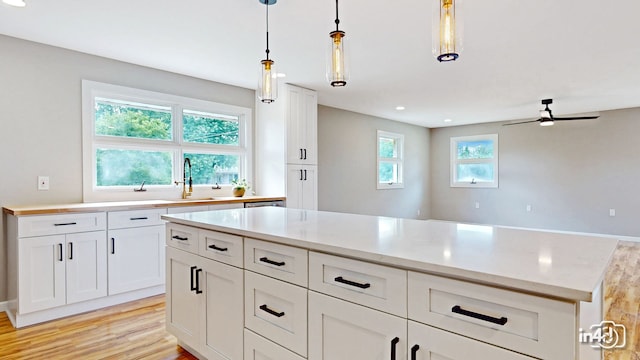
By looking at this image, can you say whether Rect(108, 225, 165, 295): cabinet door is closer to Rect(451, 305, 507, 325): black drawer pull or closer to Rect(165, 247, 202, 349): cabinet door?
Rect(165, 247, 202, 349): cabinet door

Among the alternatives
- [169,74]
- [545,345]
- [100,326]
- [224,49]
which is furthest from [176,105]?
[545,345]

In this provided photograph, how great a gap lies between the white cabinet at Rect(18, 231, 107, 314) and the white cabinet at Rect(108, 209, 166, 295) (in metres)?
0.09

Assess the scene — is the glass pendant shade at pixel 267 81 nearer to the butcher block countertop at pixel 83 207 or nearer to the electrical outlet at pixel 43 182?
the butcher block countertop at pixel 83 207

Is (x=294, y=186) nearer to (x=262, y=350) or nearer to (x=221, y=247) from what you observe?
(x=221, y=247)

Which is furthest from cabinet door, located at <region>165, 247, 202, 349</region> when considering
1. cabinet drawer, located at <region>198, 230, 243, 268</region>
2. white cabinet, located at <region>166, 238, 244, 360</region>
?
cabinet drawer, located at <region>198, 230, 243, 268</region>

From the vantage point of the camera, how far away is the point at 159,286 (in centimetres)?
351

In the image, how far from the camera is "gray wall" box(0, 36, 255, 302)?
10.1ft

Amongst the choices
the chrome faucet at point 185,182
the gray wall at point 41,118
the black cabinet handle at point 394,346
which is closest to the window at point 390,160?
the chrome faucet at point 185,182

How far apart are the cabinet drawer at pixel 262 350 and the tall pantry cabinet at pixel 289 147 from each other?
9.74 ft

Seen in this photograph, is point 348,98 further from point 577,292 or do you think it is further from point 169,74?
point 577,292

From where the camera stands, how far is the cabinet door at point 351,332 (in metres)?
1.18

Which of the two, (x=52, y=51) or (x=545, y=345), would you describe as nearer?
(x=545, y=345)

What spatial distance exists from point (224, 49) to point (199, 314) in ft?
7.95

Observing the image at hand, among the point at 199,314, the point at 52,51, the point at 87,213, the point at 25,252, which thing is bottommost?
the point at 199,314
